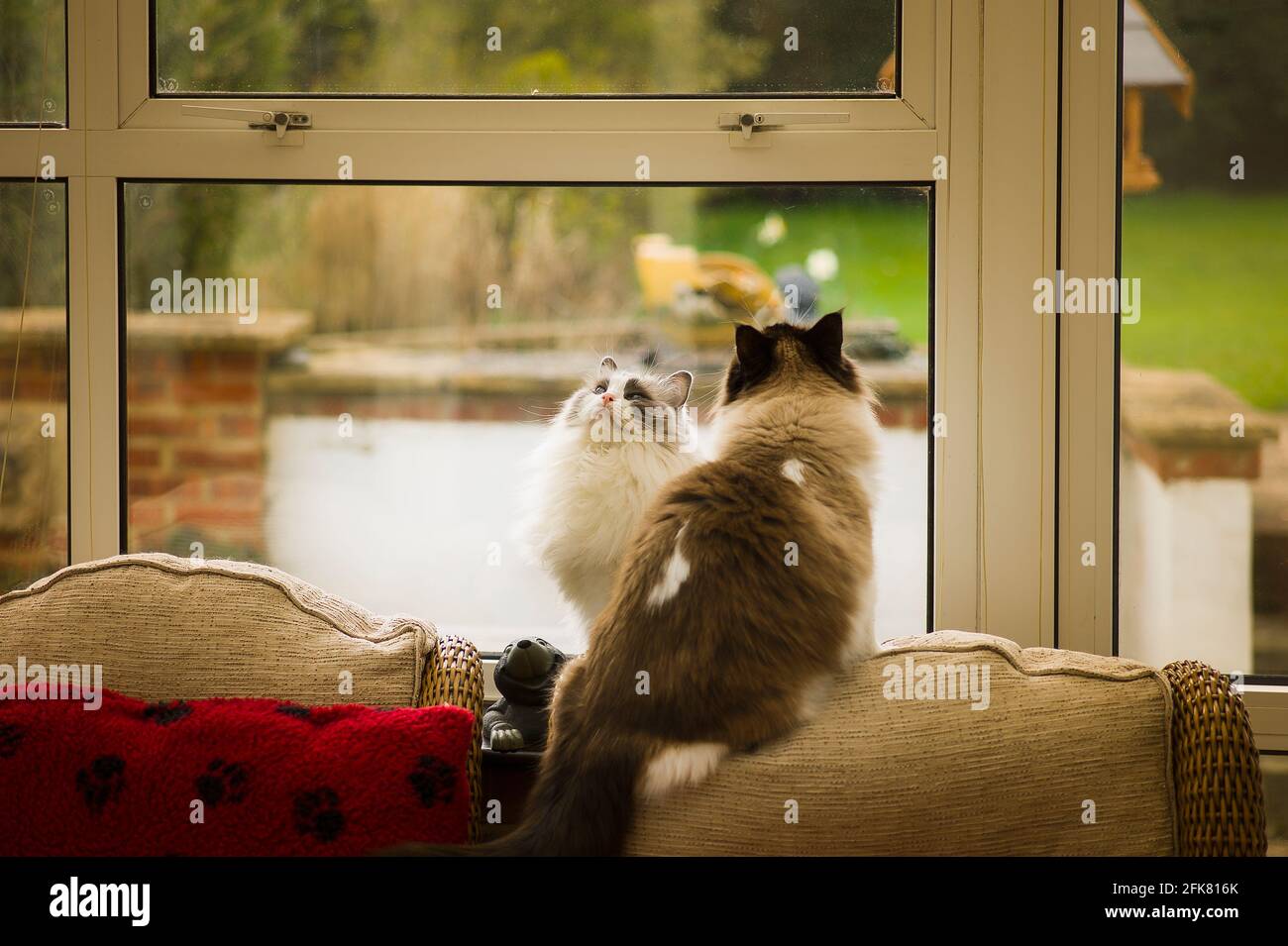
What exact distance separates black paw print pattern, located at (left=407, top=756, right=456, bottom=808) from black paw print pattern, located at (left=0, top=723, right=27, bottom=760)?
52 centimetres

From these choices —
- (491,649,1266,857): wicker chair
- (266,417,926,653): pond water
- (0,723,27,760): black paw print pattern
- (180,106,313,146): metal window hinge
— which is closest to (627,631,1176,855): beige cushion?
(491,649,1266,857): wicker chair

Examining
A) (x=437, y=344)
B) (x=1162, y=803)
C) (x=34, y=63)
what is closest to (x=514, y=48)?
(x=437, y=344)

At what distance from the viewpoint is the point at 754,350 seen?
1.57 meters

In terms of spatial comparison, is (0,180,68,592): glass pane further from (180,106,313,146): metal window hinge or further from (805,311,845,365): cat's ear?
(805,311,845,365): cat's ear

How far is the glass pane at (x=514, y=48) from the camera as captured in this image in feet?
6.07

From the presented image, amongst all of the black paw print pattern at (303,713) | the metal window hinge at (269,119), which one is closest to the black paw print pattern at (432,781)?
the black paw print pattern at (303,713)

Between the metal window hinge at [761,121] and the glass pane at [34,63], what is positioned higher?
the glass pane at [34,63]

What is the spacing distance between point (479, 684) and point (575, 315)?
0.76 m

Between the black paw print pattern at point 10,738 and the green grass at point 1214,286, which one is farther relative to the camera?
the green grass at point 1214,286

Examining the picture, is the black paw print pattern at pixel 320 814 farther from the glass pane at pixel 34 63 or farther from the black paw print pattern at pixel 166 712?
the glass pane at pixel 34 63

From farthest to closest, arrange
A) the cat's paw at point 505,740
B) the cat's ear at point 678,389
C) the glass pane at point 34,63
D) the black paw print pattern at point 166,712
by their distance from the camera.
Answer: the glass pane at point 34,63
the cat's ear at point 678,389
the cat's paw at point 505,740
the black paw print pattern at point 166,712

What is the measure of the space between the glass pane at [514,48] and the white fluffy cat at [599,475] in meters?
0.61
